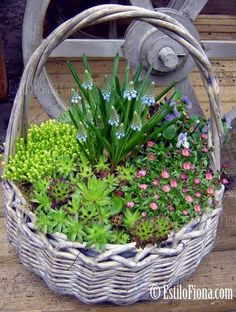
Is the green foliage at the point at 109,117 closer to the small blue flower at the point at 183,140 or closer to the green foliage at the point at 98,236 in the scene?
the small blue flower at the point at 183,140

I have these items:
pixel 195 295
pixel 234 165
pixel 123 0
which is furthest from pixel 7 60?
pixel 195 295

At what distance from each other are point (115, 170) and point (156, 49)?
1.31ft

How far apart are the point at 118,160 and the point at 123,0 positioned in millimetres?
1173

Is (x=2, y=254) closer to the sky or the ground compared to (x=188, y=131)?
closer to the ground

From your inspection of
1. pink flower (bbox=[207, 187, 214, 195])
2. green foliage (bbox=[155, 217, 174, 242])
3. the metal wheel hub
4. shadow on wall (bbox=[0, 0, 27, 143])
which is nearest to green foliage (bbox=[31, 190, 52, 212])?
green foliage (bbox=[155, 217, 174, 242])

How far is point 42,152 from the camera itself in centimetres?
107

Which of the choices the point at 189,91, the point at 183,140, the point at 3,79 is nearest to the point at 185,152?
the point at 183,140

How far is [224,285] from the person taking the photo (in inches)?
45.3

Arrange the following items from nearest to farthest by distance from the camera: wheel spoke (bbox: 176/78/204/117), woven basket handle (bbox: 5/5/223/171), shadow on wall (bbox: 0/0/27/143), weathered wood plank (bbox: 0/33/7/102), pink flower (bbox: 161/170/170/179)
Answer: woven basket handle (bbox: 5/5/223/171) → pink flower (bbox: 161/170/170/179) → wheel spoke (bbox: 176/78/204/117) → weathered wood plank (bbox: 0/33/7/102) → shadow on wall (bbox: 0/0/27/143)

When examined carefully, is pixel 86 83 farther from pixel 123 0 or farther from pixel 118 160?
pixel 123 0

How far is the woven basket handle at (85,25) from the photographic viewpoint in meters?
0.92

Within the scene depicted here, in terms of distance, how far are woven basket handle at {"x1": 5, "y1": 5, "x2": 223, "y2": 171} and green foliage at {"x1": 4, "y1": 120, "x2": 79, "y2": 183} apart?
0.08ft

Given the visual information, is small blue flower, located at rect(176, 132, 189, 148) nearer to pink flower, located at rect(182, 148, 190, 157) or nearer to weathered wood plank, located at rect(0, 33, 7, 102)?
pink flower, located at rect(182, 148, 190, 157)

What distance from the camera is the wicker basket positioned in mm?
930
